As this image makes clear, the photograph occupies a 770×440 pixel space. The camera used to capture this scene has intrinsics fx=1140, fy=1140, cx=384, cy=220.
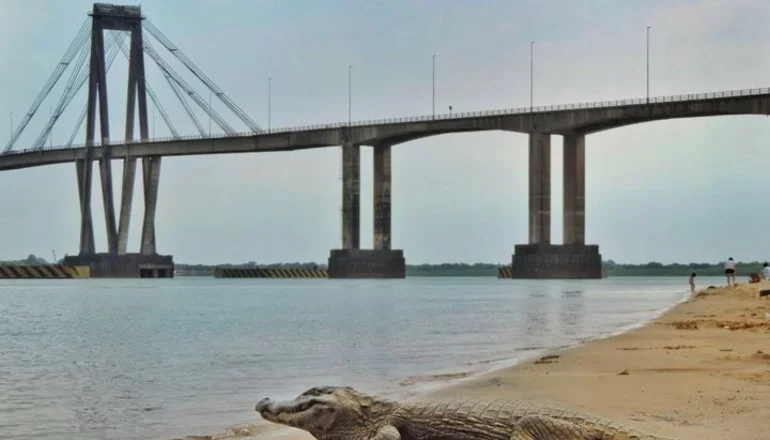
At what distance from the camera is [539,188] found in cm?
9494

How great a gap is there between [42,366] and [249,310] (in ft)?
75.6

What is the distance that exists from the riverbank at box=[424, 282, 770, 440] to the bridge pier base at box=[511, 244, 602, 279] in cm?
7869

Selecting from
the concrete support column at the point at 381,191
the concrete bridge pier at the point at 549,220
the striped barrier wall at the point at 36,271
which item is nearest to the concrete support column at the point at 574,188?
the concrete bridge pier at the point at 549,220

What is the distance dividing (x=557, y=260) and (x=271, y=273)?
58636 millimetres

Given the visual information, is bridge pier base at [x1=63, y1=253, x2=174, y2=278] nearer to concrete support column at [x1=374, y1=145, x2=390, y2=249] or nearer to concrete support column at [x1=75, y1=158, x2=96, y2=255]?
concrete support column at [x1=75, y1=158, x2=96, y2=255]

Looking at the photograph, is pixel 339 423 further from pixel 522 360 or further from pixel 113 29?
pixel 113 29

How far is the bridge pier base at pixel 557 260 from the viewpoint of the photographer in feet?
316

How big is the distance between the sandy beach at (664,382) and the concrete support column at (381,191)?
84039 millimetres

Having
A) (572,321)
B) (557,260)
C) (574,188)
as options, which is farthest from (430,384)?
(557,260)

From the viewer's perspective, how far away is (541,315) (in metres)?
32.0

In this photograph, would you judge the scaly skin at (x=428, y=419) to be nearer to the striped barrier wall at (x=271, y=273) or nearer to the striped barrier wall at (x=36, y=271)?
the striped barrier wall at (x=36, y=271)

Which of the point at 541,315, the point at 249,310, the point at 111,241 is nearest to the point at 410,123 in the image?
the point at 111,241

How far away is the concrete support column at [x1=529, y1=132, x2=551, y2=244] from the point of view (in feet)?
308

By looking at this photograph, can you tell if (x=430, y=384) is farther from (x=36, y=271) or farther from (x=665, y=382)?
(x=36, y=271)
